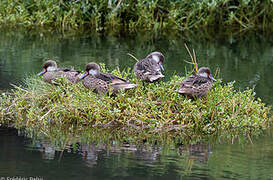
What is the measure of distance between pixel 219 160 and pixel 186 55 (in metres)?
8.27

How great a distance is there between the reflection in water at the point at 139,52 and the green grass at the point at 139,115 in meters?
1.80

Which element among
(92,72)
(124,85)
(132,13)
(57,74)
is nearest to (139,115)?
(124,85)

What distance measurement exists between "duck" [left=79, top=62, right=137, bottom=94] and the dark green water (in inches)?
55.5

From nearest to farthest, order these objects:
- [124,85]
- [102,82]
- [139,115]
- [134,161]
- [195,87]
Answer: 1. [134,161]
2. [139,115]
3. [195,87]
4. [124,85]
5. [102,82]

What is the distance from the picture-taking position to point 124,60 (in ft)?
48.0

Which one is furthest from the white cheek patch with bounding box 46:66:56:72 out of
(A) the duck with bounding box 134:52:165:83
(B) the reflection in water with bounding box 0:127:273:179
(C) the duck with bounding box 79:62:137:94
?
(B) the reflection in water with bounding box 0:127:273:179

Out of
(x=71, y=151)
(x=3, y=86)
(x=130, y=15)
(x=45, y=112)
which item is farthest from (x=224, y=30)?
(x=71, y=151)

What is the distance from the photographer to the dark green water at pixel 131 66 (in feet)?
23.3

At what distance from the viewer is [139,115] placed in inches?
349

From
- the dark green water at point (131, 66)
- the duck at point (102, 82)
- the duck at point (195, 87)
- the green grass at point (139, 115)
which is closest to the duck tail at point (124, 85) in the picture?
the duck at point (102, 82)

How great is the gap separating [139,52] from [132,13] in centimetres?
423

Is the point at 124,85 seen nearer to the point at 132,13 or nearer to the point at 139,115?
the point at 139,115

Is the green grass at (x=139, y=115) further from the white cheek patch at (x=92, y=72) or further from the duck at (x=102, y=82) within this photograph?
the white cheek patch at (x=92, y=72)

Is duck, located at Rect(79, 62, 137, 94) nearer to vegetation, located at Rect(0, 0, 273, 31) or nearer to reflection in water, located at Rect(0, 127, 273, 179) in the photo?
reflection in water, located at Rect(0, 127, 273, 179)
